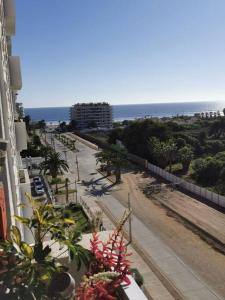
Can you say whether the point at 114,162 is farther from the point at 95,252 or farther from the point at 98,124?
the point at 98,124

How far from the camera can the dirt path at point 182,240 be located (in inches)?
902

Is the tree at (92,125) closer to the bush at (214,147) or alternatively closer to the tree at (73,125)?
the tree at (73,125)

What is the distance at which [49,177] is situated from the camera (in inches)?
2141

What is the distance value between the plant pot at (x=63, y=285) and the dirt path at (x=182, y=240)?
56.4ft

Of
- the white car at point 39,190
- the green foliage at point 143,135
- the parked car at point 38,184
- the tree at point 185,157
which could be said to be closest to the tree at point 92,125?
the green foliage at point 143,135

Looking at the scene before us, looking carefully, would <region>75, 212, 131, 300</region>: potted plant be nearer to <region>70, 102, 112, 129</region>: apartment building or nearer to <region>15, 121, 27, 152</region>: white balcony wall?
<region>15, 121, 27, 152</region>: white balcony wall

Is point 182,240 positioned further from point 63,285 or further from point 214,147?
point 214,147

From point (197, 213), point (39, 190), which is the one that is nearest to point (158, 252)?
point (197, 213)

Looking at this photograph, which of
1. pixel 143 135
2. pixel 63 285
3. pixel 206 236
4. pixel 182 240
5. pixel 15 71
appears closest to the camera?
pixel 63 285

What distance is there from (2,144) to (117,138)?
77.0m

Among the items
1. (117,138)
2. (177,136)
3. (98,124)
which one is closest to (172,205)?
(177,136)

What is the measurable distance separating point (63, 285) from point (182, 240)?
79.7 ft

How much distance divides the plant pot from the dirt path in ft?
56.4

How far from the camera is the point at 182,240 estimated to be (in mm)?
28562
